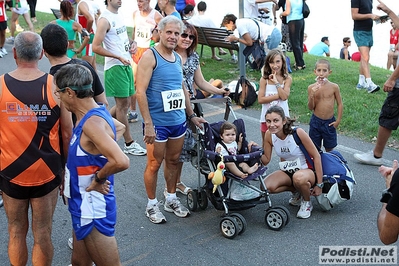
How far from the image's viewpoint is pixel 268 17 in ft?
35.1

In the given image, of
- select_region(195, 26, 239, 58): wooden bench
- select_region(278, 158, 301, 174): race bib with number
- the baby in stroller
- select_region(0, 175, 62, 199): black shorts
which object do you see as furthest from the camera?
select_region(195, 26, 239, 58): wooden bench

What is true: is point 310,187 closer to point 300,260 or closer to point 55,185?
point 300,260

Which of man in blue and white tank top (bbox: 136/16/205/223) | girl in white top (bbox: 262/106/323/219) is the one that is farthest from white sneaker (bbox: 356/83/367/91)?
man in blue and white tank top (bbox: 136/16/205/223)

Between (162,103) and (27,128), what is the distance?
1458 mm

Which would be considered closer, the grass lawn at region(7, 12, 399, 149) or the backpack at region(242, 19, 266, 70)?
the grass lawn at region(7, 12, 399, 149)

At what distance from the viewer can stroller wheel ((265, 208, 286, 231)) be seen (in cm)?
458

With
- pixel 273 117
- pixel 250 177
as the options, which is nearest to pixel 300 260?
pixel 250 177

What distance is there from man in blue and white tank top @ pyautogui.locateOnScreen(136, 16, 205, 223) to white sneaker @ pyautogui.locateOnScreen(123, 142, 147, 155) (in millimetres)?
1696

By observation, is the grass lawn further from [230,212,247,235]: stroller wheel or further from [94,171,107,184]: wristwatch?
[94,171,107,184]: wristwatch

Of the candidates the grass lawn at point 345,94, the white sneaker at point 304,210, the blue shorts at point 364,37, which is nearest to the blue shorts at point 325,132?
the white sneaker at point 304,210

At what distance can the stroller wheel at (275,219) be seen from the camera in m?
4.58

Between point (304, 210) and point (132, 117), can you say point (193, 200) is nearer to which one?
point (304, 210)

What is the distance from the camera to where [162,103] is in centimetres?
460

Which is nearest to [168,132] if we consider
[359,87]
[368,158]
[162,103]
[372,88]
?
[162,103]
